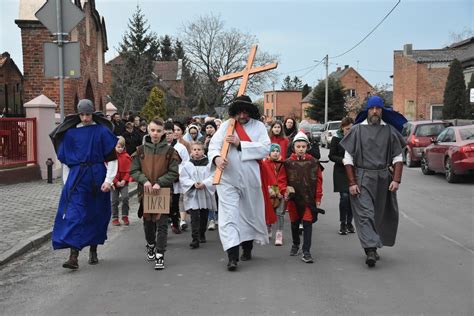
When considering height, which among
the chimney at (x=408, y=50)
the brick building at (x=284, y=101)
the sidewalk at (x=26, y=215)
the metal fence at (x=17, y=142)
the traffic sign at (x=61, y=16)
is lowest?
the sidewalk at (x=26, y=215)

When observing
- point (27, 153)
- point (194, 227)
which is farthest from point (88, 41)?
point (194, 227)

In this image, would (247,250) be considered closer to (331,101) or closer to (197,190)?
(197,190)

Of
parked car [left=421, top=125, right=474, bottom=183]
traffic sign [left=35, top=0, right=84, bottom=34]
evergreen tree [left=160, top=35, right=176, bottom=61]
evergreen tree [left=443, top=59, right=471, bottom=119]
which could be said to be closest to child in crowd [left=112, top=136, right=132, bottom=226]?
traffic sign [left=35, top=0, right=84, bottom=34]

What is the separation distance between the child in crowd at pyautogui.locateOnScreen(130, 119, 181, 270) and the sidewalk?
1.88 metres

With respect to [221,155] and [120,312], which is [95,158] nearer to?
[221,155]

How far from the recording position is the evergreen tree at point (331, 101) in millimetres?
61438

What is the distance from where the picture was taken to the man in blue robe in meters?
6.47

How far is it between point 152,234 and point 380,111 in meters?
3.13

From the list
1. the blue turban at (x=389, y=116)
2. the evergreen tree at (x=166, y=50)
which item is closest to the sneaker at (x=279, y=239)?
the blue turban at (x=389, y=116)

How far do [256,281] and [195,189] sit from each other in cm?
249

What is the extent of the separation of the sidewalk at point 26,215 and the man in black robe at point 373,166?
436 cm

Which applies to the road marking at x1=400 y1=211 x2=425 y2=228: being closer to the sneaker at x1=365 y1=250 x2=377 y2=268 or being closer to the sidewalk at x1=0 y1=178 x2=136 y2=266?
the sneaker at x1=365 y1=250 x2=377 y2=268

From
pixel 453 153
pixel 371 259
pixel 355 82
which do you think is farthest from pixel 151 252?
pixel 355 82

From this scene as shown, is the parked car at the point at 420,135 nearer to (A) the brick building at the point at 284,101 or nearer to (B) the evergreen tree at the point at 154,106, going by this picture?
(B) the evergreen tree at the point at 154,106
